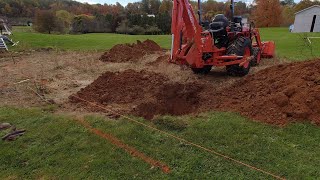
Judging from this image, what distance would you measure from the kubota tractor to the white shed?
36.0 m

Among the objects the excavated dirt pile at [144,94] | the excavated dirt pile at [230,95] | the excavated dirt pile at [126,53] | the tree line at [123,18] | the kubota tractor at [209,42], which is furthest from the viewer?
the tree line at [123,18]

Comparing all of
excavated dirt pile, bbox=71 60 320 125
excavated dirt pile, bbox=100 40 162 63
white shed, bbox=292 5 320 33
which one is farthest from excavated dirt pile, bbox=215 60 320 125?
white shed, bbox=292 5 320 33

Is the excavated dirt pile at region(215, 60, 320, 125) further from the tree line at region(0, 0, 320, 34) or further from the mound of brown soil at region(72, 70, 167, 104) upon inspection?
the tree line at region(0, 0, 320, 34)

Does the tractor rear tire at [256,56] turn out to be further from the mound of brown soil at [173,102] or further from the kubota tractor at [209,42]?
the mound of brown soil at [173,102]

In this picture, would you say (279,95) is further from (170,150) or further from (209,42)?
(209,42)

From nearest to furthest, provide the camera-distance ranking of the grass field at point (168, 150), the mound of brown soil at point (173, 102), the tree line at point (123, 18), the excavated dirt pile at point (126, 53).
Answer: the grass field at point (168, 150), the mound of brown soil at point (173, 102), the excavated dirt pile at point (126, 53), the tree line at point (123, 18)

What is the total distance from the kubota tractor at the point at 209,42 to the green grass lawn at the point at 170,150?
7.16ft

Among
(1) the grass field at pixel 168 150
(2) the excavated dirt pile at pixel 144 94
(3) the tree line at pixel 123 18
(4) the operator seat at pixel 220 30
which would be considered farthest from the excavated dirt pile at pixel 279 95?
(3) the tree line at pixel 123 18

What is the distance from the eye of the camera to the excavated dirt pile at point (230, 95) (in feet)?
17.6

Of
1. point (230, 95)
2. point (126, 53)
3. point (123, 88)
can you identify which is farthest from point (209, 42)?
point (126, 53)

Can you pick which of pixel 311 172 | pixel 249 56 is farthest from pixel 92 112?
pixel 249 56

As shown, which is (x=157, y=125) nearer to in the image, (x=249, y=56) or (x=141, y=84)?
(x=141, y=84)

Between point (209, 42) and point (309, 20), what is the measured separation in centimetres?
3914

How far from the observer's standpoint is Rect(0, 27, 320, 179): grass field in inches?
163
